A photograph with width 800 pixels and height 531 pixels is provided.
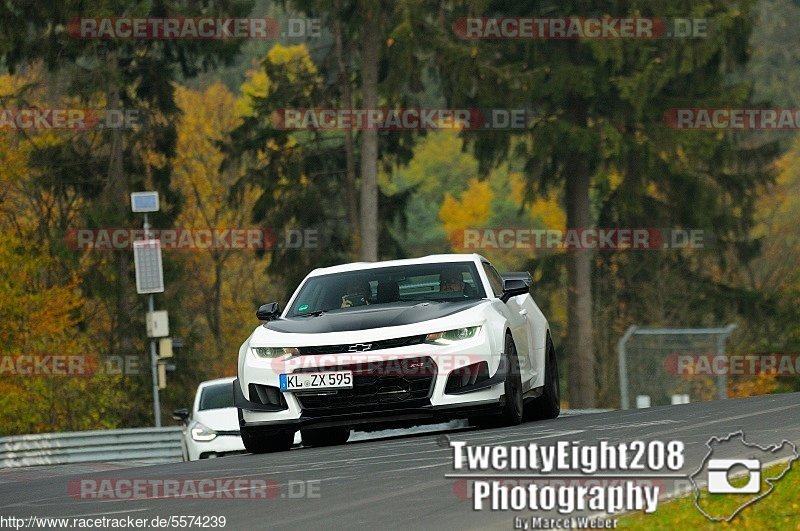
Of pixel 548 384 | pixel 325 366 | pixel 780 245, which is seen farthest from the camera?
pixel 780 245

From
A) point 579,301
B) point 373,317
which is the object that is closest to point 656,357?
point 579,301

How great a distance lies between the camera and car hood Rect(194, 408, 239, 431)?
2152cm

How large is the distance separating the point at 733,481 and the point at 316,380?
5.36 m

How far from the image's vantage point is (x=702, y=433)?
13.0 meters

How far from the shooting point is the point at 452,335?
14.2m

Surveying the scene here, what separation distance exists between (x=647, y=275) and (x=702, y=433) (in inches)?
1373

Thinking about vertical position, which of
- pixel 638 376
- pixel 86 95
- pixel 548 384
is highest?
pixel 86 95

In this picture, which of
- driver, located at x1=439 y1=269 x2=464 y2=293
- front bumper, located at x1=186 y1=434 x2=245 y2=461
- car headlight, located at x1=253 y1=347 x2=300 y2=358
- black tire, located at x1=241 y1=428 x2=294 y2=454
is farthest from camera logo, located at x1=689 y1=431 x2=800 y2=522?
front bumper, located at x1=186 y1=434 x2=245 y2=461

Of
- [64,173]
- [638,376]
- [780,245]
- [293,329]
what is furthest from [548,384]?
[780,245]

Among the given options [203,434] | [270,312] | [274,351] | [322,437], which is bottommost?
[203,434]

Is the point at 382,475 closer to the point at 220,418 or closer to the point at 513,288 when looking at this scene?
the point at 513,288

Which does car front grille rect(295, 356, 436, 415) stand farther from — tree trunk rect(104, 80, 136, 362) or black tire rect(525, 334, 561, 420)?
tree trunk rect(104, 80, 136, 362)

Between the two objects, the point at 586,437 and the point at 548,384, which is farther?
the point at 548,384

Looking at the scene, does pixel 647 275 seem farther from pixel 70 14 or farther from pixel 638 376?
pixel 70 14
